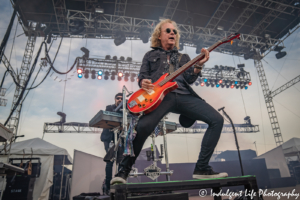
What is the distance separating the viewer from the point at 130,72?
13.0m

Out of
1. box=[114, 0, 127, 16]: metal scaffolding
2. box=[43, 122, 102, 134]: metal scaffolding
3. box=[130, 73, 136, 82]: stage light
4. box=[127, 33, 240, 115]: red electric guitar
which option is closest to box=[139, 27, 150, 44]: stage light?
box=[114, 0, 127, 16]: metal scaffolding

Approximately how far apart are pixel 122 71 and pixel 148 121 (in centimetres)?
1154

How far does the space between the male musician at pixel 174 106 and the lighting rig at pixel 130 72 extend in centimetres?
1057

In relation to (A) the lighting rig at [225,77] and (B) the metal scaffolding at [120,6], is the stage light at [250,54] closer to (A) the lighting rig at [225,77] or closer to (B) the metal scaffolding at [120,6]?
(A) the lighting rig at [225,77]

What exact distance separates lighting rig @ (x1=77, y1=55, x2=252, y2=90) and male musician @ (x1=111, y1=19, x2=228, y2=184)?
1057 centimetres

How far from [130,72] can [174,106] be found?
11.3 m

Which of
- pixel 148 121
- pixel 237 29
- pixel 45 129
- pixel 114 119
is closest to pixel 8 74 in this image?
pixel 45 129

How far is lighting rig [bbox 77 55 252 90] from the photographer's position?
40.9 ft

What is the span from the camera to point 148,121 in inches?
71.4

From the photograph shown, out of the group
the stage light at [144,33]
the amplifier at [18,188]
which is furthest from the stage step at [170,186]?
the stage light at [144,33]

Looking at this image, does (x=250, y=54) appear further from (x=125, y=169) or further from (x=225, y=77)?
(x=125, y=169)

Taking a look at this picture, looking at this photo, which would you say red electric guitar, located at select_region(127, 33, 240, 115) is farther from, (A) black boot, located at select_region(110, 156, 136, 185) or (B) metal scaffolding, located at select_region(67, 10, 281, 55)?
(B) metal scaffolding, located at select_region(67, 10, 281, 55)

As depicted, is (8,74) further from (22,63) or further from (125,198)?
(125,198)

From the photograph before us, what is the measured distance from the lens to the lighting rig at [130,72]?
12.5 metres
